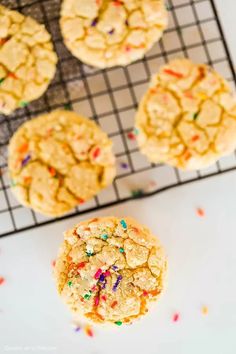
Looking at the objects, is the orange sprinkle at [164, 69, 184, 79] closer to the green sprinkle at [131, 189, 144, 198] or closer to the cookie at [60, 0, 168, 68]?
the cookie at [60, 0, 168, 68]

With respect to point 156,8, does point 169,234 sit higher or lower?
lower

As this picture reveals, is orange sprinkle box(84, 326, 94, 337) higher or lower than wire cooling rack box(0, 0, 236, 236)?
lower

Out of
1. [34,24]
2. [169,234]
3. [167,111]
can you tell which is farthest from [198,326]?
[34,24]

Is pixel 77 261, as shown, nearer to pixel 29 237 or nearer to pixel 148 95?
pixel 29 237

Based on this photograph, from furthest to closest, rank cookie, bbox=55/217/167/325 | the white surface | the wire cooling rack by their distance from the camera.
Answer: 1. the white surface
2. the wire cooling rack
3. cookie, bbox=55/217/167/325

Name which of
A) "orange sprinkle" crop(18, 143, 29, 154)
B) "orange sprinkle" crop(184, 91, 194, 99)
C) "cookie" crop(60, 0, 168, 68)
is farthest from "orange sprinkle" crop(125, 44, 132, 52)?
"orange sprinkle" crop(18, 143, 29, 154)

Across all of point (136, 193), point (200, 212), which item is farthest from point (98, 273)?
point (200, 212)
